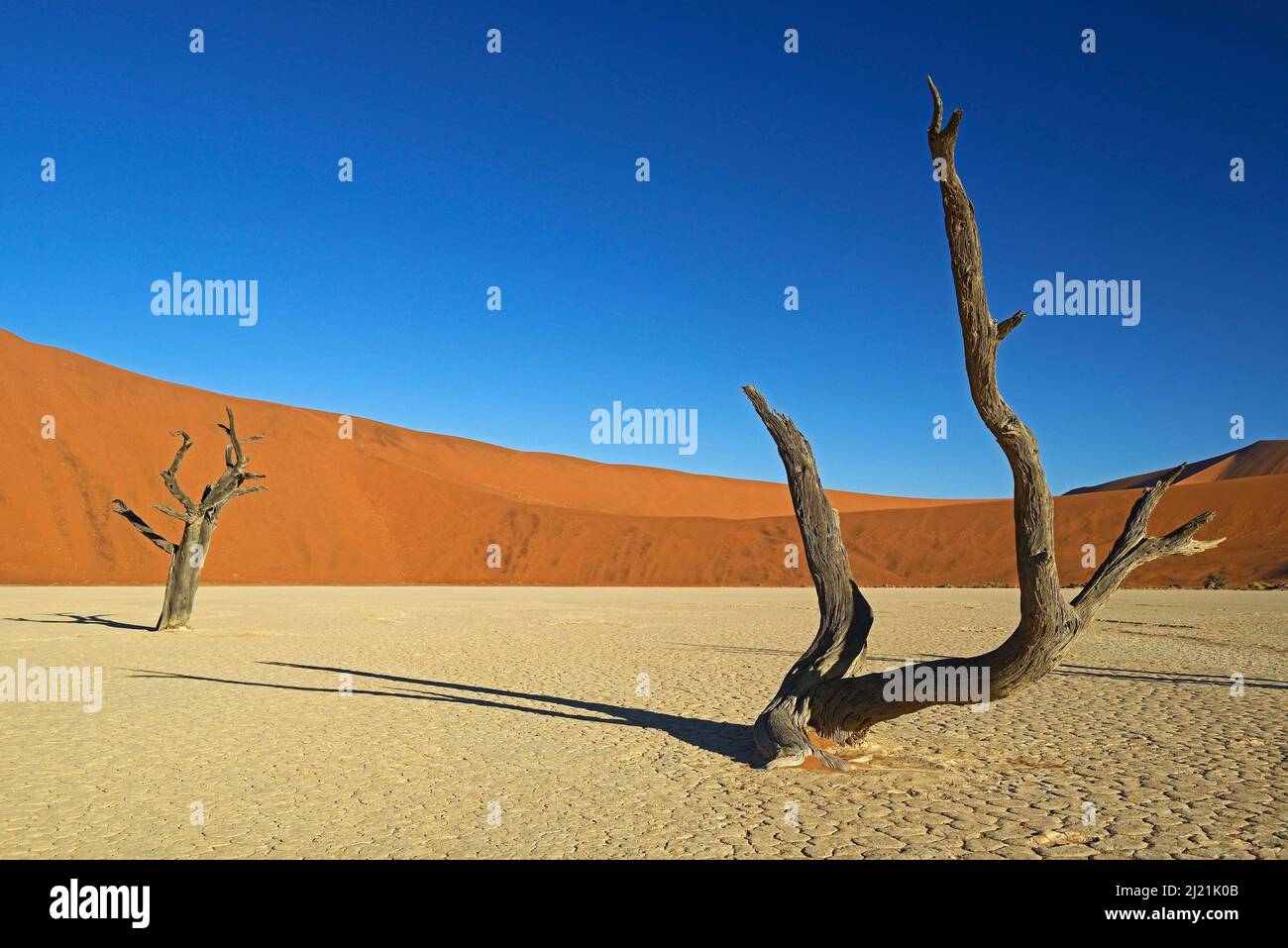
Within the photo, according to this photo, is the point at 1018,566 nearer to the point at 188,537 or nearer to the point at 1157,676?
the point at 1157,676

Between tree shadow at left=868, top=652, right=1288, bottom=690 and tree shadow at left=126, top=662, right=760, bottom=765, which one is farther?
tree shadow at left=868, top=652, right=1288, bottom=690

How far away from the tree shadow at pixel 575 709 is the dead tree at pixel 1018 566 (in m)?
0.65

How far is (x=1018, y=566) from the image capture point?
7.37m

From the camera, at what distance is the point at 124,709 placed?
10.2m

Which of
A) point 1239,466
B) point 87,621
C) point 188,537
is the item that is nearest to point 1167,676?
point 188,537

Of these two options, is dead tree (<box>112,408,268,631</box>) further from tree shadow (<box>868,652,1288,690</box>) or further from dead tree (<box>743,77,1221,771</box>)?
tree shadow (<box>868,652,1288,690</box>)

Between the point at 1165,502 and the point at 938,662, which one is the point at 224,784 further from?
the point at 1165,502

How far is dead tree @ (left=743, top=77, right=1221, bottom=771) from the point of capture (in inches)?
236

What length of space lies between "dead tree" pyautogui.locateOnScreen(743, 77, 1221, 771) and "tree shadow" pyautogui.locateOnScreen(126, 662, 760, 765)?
0.65 metres

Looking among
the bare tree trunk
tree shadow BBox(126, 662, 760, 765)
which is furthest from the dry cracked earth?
the bare tree trunk

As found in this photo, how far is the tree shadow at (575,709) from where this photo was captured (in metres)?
8.68

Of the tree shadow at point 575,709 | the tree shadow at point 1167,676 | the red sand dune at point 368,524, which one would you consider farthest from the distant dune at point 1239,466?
the tree shadow at point 575,709
